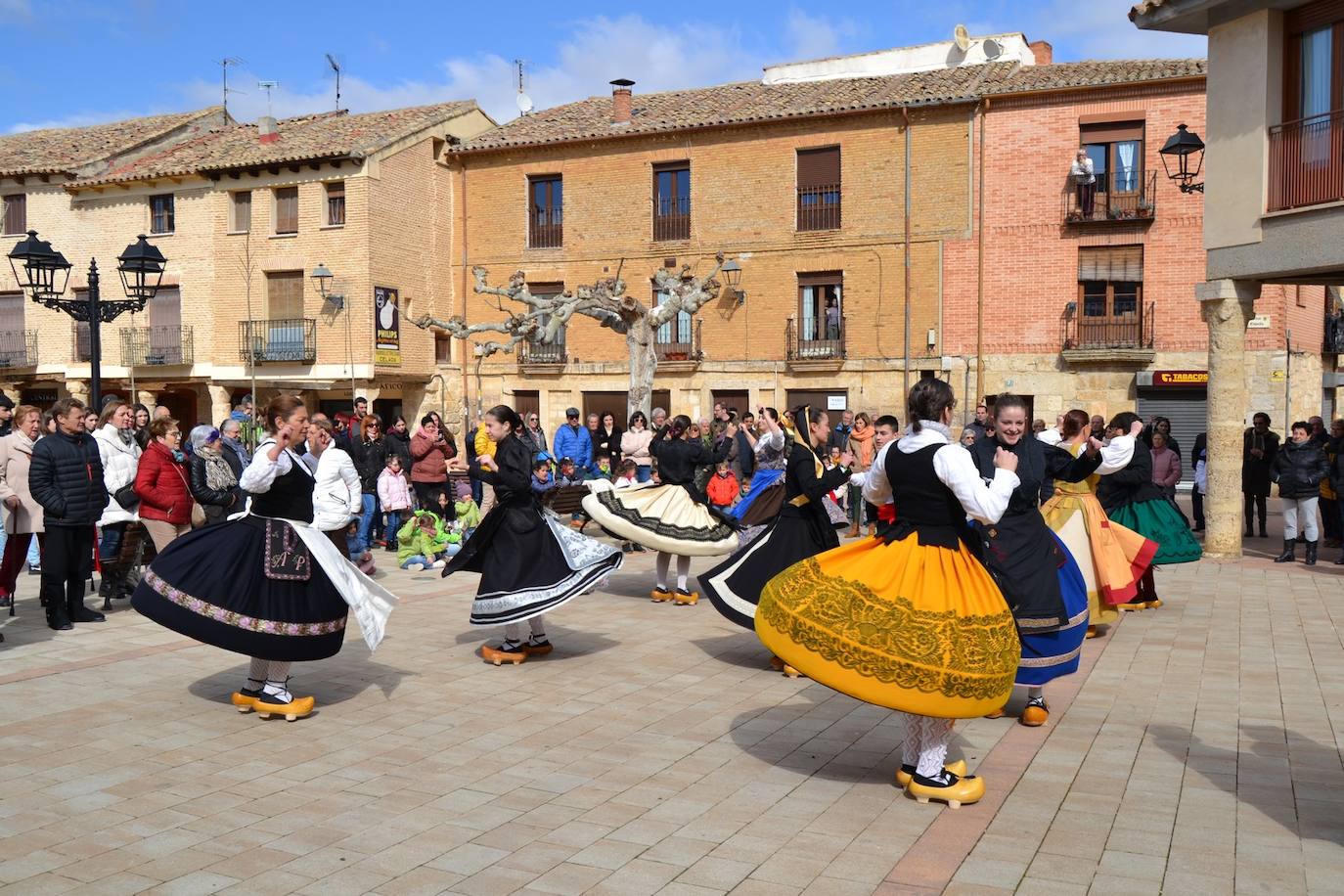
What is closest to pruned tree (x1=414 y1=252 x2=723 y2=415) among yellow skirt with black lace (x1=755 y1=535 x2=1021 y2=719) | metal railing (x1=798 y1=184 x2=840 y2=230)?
metal railing (x1=798 y1=184 x2=840 y2=230)

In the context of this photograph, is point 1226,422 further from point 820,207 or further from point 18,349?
point 18,349

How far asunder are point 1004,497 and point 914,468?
421 millimetres

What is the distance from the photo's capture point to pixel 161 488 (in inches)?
422

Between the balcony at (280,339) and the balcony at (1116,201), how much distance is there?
19.1 metres

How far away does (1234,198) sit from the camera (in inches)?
558

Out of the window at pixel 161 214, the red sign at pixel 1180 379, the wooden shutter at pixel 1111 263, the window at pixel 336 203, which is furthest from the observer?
the window at pixel 161 214

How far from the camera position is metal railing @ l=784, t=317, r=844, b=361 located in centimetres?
2888

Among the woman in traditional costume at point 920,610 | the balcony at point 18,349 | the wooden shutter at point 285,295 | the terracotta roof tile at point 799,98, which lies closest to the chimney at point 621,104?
the terracotta roof tile at point 799,98

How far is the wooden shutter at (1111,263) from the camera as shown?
26516 millimetres

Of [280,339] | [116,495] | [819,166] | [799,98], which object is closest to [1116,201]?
[819,166]

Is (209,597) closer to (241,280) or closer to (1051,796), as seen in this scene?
(1051,796)

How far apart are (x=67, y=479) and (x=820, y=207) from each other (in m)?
22.1

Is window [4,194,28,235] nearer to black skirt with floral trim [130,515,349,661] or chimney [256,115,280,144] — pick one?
chimney [256,115,280,144]

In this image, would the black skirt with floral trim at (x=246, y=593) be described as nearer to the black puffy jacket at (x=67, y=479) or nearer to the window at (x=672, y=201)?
the black puffy jacket at (x=67, y=479)
